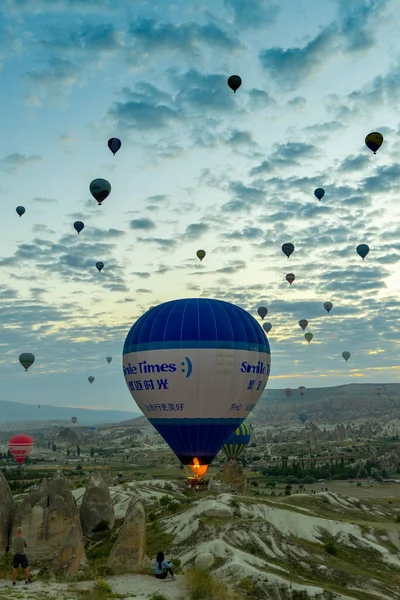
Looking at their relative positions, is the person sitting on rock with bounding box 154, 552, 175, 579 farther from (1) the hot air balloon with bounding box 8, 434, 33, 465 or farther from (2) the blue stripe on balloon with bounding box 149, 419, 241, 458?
(1) the hot air balloon with bounding box 8, 434, 33, 465

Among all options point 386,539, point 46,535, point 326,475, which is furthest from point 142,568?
point 326,475

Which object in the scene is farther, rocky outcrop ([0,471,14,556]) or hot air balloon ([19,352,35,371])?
hot air balloon ([19,352,35,371])

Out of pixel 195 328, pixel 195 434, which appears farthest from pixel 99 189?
pixel 195 434

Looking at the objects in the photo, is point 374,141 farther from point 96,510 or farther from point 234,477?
point 96,510

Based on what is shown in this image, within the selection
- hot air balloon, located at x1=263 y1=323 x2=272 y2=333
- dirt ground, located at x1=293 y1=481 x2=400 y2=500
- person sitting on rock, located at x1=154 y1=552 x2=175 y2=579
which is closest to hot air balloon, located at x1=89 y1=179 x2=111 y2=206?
person sitting on rock, located at x1=154 y1=552 x2=175 y2=579

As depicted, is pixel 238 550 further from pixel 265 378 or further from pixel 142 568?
pixel 265 378
